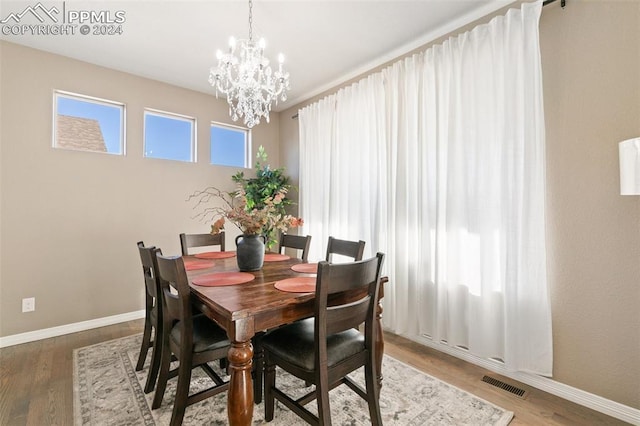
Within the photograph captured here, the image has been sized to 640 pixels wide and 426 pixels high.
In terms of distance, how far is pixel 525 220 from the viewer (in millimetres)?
2027

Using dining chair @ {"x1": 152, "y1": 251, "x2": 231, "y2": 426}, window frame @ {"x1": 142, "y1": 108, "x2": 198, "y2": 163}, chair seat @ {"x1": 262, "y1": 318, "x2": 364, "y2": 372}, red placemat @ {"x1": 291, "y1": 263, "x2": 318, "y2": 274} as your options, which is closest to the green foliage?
window frame @ {"x1": 142, "y1": 108, "x2": 198, "y2": 163}

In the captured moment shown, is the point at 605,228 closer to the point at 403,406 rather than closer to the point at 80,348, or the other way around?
the point at 403,406

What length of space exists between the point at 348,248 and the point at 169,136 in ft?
9.36

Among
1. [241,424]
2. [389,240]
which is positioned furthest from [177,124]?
[241,424]

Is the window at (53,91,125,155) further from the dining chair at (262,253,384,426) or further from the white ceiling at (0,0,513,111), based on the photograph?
the dining chair at (262,253,384,426)

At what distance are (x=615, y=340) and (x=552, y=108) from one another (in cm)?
151

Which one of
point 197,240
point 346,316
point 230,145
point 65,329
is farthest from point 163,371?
point 230,145

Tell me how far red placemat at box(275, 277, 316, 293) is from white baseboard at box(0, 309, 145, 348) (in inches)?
103

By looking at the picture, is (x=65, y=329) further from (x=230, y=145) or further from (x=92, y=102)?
(x=230, y=145)

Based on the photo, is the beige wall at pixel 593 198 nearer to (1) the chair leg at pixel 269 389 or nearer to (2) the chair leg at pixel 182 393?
(1) the chair leg at pixel 269 389

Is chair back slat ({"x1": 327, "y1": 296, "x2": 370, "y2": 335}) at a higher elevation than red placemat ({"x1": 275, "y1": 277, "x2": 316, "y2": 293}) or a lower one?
lower

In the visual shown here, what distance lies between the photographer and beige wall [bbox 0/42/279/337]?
8.98 ft

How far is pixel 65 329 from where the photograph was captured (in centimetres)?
295

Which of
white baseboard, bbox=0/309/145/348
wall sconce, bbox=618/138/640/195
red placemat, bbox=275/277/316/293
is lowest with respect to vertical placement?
white baseboard, bbox=0/309/145/348
